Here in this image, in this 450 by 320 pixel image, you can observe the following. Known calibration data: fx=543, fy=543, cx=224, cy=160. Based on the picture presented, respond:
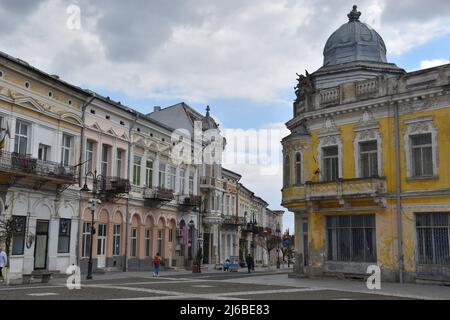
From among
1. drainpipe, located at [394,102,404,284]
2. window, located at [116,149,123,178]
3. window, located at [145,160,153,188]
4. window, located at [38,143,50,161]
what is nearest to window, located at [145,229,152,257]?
window, located at [145,160,153,188]

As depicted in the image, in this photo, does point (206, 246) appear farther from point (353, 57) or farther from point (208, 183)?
point (353, 57)

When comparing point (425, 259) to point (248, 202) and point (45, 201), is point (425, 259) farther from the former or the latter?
point (248, 202)

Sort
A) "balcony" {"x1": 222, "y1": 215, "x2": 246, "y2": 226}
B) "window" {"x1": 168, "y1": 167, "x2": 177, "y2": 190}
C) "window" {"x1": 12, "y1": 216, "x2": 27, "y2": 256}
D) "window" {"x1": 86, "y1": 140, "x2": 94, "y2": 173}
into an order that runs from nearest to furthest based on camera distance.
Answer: "window" {"x1": 12, "y1": 216, "x2": 27, "y2": 256} → "window" {"x1": 86, "y1": 140, "x2": 94, "y2": 173} → "window" {"x1": 168, "y1": 167, "x2": 177, "y2": 190} → "balcony" {"x1": 222, "y1": 215, "x2": 246, "y2": 226}

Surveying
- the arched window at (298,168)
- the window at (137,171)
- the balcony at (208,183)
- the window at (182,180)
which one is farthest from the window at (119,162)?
the balcony at (208,183)

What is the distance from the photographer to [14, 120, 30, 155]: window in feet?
86.8

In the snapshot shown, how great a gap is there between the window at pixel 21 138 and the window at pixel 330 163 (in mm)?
15093

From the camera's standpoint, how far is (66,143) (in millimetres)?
30078

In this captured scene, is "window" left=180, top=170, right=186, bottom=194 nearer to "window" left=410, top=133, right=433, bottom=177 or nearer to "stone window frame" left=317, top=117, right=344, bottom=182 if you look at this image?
"stone window frame" left=317, top=117, right=344, bottom=182

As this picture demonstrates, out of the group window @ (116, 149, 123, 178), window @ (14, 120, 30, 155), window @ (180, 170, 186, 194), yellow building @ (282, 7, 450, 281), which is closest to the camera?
yellow building @ (282, 7, 450, 281)

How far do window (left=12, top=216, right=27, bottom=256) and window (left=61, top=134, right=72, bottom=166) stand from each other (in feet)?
14.6

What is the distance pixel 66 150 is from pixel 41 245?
5.46 meters

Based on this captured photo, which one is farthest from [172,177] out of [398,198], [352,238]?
[398,198]

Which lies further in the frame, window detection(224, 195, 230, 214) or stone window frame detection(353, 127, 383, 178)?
window detection(224, 195, 230, 214)
